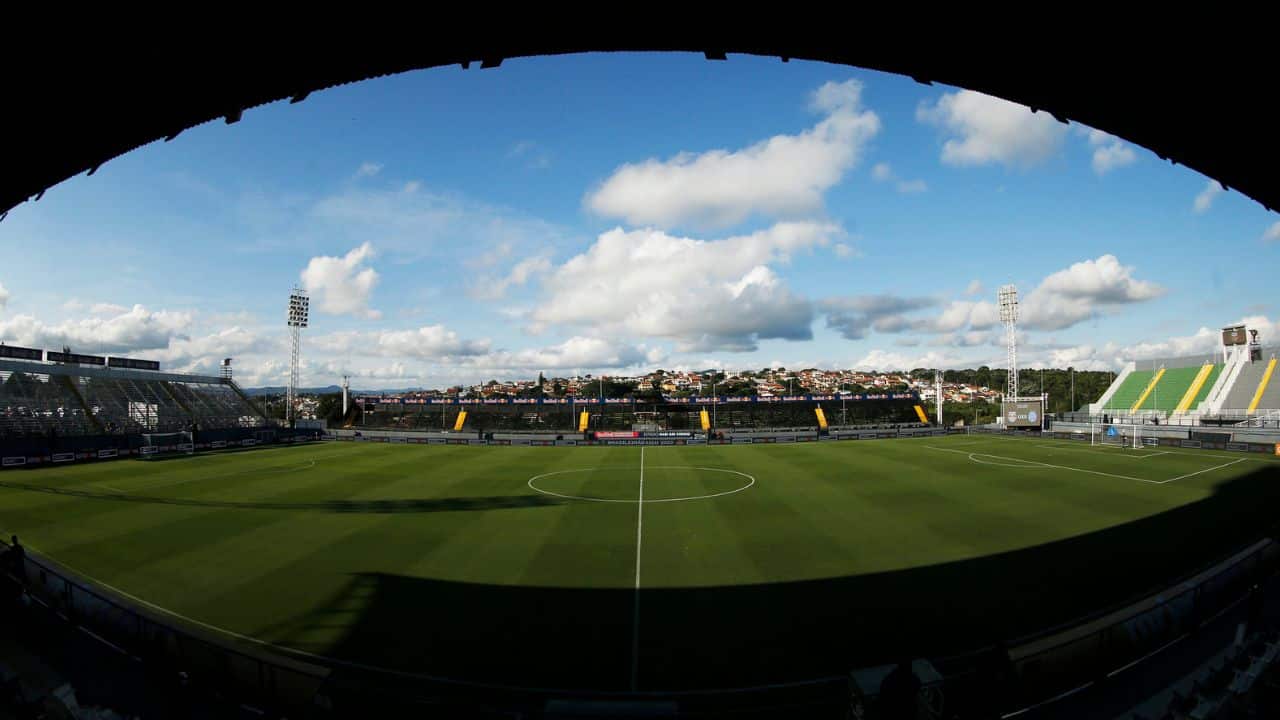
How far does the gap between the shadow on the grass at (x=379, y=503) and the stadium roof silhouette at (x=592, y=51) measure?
17.1 m

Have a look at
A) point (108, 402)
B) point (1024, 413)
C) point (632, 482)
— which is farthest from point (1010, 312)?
point (108, 402)

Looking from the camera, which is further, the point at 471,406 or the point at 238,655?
the point at 471,406

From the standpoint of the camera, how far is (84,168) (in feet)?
29.6

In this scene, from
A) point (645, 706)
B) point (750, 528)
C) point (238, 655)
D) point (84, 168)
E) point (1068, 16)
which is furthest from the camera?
point (750, 528)

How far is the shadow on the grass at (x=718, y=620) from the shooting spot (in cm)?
938

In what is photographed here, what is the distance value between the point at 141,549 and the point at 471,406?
64343mm

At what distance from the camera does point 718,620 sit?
1116 centimetres

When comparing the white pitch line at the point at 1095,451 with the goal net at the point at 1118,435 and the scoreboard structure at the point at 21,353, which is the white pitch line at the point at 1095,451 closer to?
the goal net at the point at 1118,435

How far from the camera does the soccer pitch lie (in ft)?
33.3

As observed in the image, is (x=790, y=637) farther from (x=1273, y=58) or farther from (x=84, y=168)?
(x=84, y=168)

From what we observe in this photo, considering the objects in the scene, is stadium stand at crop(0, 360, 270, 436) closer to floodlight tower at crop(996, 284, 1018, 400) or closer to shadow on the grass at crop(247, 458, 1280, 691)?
shadow on the grass at crop(247, 458, 1280, 691)

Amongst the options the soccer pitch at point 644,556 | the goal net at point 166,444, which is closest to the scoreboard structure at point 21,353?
the goal net at point 166,444

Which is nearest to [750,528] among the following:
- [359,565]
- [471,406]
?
[359,565]

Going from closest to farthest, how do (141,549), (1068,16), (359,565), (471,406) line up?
(1068,16)
(359,565)
(141,549)
(471,406)
